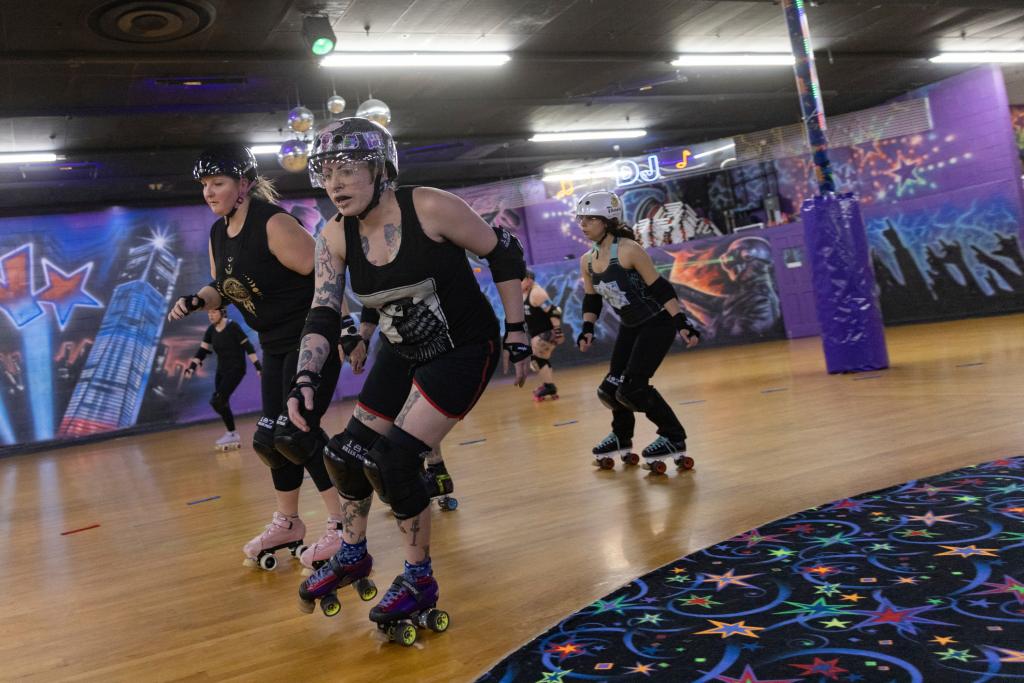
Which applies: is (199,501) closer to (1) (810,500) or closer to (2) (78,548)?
(2) (78,548)

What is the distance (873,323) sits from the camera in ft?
27.1

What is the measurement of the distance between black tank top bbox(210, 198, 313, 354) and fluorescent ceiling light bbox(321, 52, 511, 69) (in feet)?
20.7

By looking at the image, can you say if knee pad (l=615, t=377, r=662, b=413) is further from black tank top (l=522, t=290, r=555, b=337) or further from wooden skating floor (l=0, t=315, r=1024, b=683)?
black tank top (l=522, t=290, r=555, b=337)

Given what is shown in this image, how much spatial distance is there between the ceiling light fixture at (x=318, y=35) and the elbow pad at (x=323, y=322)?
18.8 ft

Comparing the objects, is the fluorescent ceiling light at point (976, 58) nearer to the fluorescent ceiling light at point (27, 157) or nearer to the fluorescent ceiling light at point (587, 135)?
the fluorescent ceiling light at point (587, 135)

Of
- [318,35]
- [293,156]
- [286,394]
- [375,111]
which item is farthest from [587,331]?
[318,35]

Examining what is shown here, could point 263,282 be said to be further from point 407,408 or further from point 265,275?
point 407,408

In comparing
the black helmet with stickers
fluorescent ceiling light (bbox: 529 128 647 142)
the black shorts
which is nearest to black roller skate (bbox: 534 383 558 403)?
fluorescent ceiling light (bbox: 529 128 647 142)

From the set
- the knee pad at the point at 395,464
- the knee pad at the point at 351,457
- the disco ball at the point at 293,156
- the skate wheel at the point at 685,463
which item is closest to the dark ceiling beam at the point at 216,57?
the disco ball at the point at 293,156

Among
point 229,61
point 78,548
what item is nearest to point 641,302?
point 78,548

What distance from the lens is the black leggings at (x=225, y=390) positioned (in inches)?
372

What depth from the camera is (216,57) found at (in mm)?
8805

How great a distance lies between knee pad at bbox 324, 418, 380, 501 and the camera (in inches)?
98.4

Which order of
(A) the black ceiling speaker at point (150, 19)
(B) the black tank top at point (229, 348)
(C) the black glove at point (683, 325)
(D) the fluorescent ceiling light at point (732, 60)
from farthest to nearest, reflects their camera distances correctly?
(D) the fluorescent ceiling light at point (732, 60)
(B) the black tank top at point (229, 348)
(A) the black ceiling speaker at point (150, 19)
(C) the black glove at point (683, 325)
